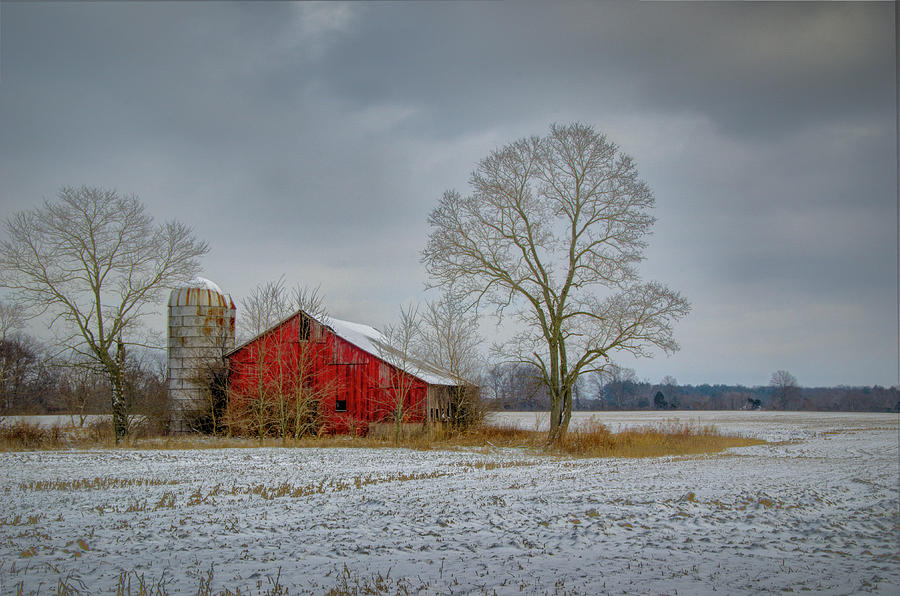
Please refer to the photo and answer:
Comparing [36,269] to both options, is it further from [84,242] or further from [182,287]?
[182,287]

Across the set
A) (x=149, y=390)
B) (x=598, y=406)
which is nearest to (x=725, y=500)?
(x=149, y=390)

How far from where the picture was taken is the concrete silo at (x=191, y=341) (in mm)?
28812

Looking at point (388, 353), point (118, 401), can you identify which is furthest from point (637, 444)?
point (118, 401)

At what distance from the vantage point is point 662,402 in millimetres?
111062

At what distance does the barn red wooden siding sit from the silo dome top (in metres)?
2.89

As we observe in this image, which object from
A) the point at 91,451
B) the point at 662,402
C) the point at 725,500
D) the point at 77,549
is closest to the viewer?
the point at 77,549

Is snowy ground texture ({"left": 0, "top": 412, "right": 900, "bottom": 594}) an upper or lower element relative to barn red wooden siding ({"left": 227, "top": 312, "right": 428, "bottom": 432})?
lower

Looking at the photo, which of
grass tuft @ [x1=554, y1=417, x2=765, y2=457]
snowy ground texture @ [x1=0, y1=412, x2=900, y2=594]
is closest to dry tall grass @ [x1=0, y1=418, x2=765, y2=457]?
grass tuft @ [x1=554, y1=417, x2=765, y2=457]

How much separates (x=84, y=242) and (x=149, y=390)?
388 inches

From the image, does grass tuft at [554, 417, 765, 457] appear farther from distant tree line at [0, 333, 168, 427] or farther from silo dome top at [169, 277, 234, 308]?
distant tree line at [0, 333, 168, 427]

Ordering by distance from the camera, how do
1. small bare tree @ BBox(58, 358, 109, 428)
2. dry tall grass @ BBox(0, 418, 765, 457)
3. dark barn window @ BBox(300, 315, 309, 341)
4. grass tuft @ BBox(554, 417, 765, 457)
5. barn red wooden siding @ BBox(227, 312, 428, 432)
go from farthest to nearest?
small bare tree @ BBox(58, 358, 109, 428)
dark barn window @ BBox(300, 315, 309, 341)
barn red wooden siding @ BBox(227, 312, 428, 432)
dry tall grass @ BBox(0, 418, 765, 457)
grass tuft @ BBox(554, 417, 765, 457)

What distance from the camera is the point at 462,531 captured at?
7660mm

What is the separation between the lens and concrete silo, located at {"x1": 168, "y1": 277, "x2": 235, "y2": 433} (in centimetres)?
2881

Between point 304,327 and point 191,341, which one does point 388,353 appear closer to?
point 304,327
